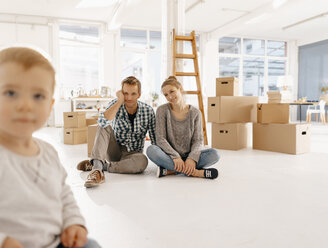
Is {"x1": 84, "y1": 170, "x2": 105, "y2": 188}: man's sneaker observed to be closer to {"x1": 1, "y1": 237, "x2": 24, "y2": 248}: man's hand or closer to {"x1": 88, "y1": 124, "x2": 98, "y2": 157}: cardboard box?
{"x1": 88, "y1": 124, "x2": 98, "y2": 157}: cardboard box

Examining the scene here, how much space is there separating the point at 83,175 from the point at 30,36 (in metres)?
6.55

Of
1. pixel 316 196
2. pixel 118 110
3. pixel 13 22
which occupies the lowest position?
pixel 316 196

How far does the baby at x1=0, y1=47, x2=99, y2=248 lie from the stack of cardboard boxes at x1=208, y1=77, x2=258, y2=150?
11.0ft

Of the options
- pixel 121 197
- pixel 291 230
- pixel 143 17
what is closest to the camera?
pixel 291 230

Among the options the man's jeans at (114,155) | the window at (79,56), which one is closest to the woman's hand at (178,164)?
the man's jeans at (114,155)

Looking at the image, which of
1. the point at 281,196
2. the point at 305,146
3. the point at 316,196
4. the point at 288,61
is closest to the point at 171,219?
the point at 281,196

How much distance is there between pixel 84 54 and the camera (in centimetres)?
852

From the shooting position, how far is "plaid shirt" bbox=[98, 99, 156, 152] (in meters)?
2.41

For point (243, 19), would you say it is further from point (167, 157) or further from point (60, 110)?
point (167, 157)

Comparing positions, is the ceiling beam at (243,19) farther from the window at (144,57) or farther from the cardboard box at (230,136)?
the cardboard box at (230,136)

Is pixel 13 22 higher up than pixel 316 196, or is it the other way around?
pixel 13 22

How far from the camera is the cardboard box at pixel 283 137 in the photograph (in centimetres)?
344

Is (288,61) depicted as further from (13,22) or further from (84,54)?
→ (13,22)

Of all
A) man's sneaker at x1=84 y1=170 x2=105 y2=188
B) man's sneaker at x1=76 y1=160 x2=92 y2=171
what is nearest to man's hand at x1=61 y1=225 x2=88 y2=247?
man's sneaker at x1=84 y1=170 x2=105 y2=188
